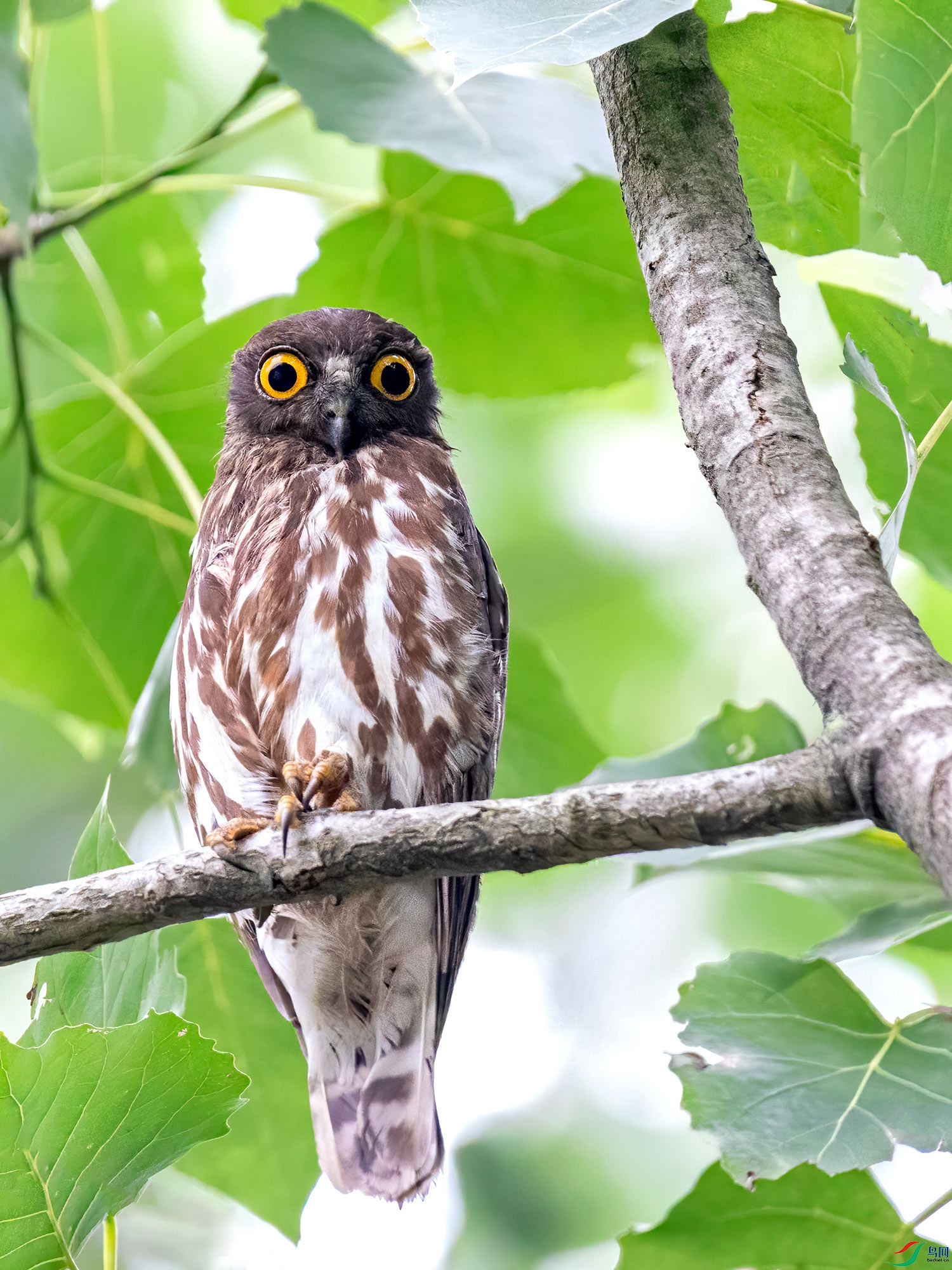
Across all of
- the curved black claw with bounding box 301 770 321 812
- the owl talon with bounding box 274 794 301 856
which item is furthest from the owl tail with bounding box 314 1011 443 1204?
the owl talon with bounding box 274 794 301 856

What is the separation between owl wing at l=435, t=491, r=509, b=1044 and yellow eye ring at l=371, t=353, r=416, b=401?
0.97 feet

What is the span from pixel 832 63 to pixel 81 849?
4.93 ft

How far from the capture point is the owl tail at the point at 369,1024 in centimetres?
242

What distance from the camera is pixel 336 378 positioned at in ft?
8.44

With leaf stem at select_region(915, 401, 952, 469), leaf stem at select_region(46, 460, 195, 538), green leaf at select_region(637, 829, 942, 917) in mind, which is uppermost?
leaf stem at select_region(46, 460, 195, 538)

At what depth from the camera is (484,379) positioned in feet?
7.91

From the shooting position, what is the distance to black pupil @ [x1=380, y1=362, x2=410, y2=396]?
2642mm

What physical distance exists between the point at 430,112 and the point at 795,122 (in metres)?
0.58

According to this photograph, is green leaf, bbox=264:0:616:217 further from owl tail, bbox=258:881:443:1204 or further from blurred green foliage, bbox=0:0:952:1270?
owl tail, bbox=258:881:443:1204

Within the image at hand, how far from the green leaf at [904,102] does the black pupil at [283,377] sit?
5.36 ft

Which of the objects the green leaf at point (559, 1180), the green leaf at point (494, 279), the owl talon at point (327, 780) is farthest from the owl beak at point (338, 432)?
the green leaf at point (559, 1180)

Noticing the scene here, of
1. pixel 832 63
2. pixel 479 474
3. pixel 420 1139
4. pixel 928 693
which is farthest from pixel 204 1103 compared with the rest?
pixel 479 474

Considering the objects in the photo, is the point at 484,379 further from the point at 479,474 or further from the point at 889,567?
the point at 479,474

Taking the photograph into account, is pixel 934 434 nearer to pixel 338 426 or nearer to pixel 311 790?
pixel 311 790
